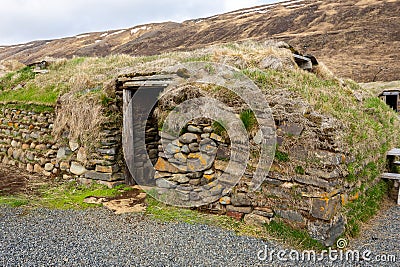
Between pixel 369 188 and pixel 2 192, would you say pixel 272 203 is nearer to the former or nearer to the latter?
pixel 369 188

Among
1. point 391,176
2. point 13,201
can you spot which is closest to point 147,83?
point 13,201

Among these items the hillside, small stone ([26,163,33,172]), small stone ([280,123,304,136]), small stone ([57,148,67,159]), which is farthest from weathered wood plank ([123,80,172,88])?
the hillside

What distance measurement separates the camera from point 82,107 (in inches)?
306

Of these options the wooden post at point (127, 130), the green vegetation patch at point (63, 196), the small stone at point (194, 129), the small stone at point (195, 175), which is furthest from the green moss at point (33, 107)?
the small stone at point (195, 175)

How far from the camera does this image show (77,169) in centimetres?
788

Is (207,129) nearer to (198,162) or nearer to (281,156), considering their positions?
(198,162)

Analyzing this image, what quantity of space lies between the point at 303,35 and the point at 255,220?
93.0ft

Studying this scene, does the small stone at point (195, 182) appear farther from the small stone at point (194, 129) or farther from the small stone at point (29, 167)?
the small stone at point (29, 167)

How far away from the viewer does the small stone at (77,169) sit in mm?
7805

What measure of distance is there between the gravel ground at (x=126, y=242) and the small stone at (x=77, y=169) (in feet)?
6.07

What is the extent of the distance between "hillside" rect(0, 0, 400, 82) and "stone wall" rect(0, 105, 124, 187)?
765 inches

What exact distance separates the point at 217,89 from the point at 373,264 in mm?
3576

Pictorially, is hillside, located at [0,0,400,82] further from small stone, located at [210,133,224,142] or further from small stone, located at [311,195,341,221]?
small stone, located at [311,195,341,221]

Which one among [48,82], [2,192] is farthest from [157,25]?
[2,192]
